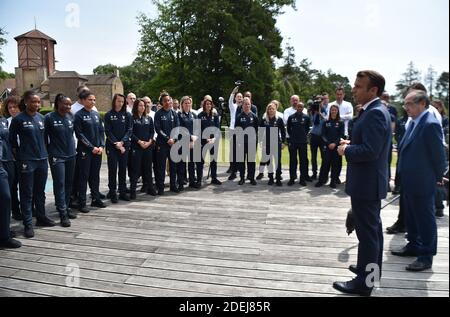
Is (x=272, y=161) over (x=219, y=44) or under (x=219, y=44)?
under

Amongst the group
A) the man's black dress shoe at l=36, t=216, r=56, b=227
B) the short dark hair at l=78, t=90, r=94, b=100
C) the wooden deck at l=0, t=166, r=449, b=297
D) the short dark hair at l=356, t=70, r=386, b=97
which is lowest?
the wooden deck at l=0, t=166, r=449, b=297

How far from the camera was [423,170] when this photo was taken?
338cm

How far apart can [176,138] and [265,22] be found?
22108 mm

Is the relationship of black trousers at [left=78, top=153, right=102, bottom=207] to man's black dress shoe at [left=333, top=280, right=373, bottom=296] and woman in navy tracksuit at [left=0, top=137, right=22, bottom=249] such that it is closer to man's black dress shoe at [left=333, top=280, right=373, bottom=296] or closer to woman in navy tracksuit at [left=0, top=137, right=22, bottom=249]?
woman in navy tracksuit at [left=0, top=137, right=22, bottom=249]

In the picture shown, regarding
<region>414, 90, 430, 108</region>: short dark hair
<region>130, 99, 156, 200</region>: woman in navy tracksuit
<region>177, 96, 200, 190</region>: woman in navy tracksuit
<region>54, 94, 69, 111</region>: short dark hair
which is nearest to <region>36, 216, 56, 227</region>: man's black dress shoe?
<region>54, 94, 69, 111</region>: short dark hair

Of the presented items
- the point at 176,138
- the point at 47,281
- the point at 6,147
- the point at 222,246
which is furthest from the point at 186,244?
the point at 176,138

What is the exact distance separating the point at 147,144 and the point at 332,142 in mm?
3798

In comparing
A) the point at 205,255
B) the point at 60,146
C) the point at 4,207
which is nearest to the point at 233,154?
the point at 60,146

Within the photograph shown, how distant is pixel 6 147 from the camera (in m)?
4.50

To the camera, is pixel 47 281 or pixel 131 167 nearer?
pixel 47 281

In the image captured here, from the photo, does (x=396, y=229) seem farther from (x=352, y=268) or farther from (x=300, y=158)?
(x=300, y=158)

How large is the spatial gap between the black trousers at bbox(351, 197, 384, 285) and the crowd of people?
0.08 meters

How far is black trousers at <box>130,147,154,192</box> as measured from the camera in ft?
21.2

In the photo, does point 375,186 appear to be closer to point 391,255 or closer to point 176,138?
point 391,255
